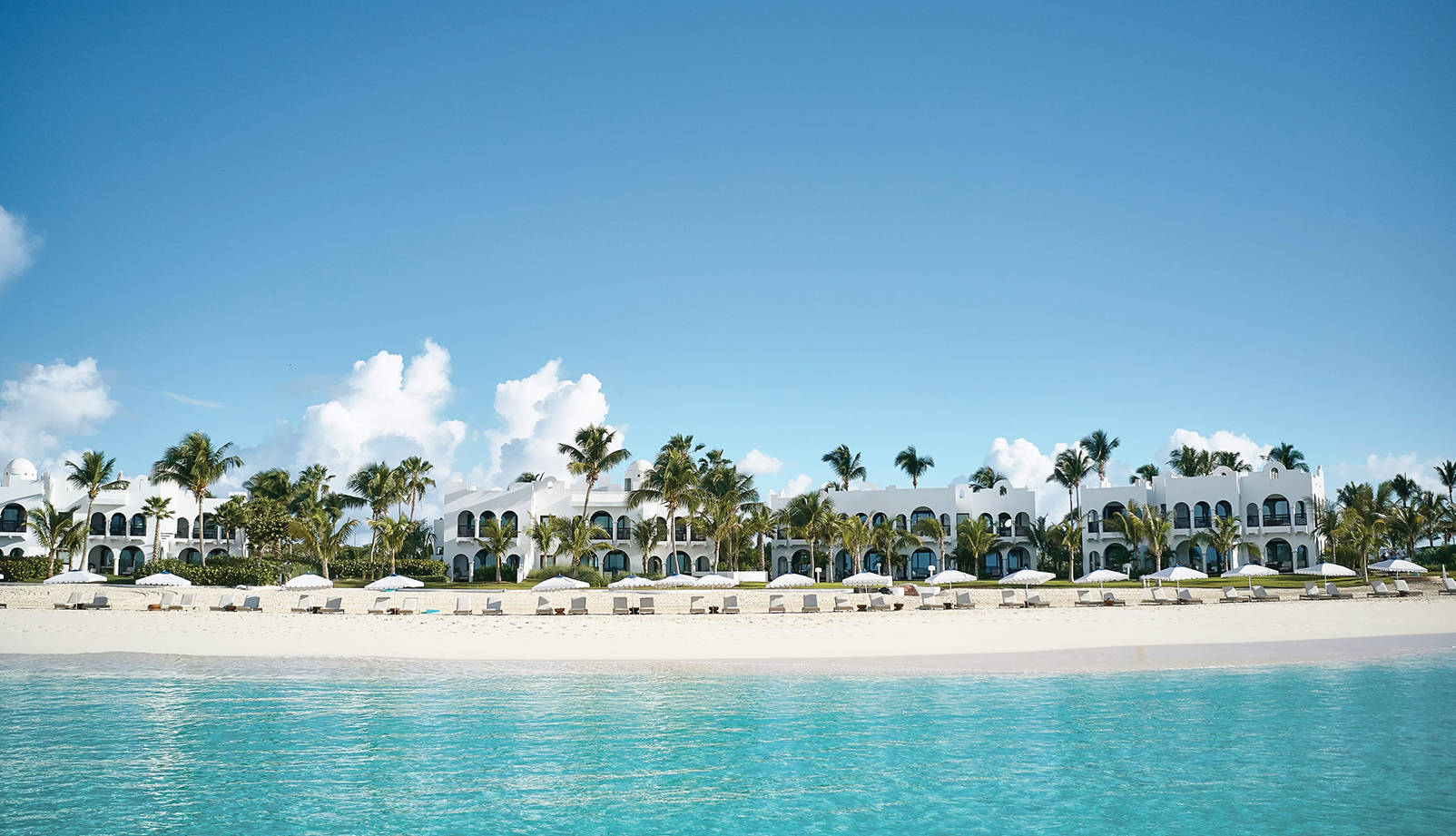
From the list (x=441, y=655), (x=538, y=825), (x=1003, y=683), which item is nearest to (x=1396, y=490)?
(x=1003, y=683)

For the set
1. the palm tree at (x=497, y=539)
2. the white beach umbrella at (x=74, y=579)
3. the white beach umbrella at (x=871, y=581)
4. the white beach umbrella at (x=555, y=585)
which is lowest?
the white beach umbrella at (x=871, y=581)

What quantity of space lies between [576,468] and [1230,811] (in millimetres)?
42331

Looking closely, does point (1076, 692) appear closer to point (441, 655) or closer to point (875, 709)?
point (875, 709)

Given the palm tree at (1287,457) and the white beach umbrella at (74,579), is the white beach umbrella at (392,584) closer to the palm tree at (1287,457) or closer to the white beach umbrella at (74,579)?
the white beach umbrella at (74,579)

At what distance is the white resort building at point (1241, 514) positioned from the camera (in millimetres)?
52500

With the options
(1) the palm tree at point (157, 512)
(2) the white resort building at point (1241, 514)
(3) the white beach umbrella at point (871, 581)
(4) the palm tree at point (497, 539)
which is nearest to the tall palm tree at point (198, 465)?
(1) the palm tree at point (157, 512)

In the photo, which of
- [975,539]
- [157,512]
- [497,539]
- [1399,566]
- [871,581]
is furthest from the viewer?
[157,512]

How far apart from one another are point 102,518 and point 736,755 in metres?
57.9

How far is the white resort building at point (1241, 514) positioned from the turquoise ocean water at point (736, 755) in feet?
132

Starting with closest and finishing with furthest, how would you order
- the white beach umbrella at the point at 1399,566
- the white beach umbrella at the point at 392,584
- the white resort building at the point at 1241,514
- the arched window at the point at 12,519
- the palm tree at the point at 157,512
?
the white beach umbrella at the point at 392,584 < the white beach umbrella at the point at 1399,566 < the palm tree at the point at 157,512 < the white resort building at the point at 1241,514 < the arched window at the point at 12,519

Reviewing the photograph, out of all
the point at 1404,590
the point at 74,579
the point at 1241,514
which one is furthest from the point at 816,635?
the point at 1241,514

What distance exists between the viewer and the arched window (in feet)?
180

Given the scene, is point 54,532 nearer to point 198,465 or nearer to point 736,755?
point 198,465

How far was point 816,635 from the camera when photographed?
77.0 ft
